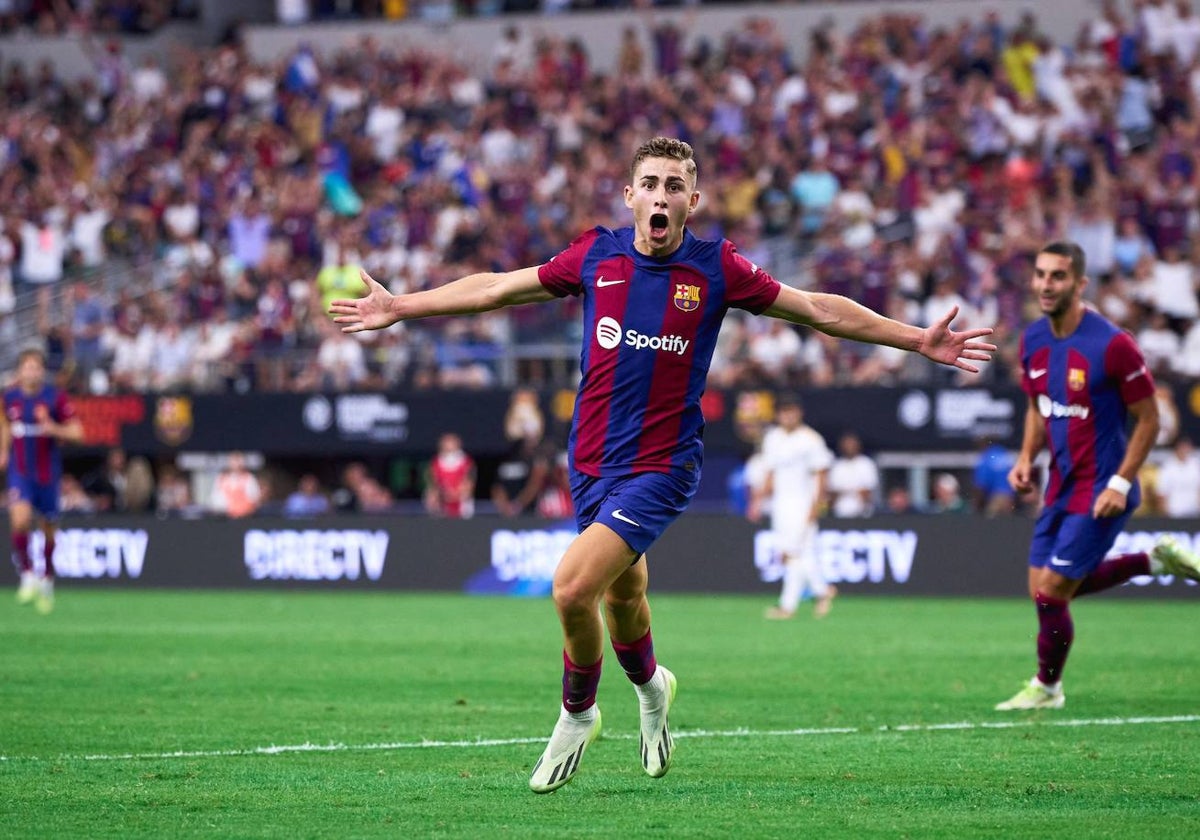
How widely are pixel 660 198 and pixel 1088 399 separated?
172 inches

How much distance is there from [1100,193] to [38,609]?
1486cm

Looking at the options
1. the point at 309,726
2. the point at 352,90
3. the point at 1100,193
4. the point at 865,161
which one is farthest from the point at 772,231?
the point at 309,726

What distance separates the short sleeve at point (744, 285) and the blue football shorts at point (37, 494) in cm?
1490

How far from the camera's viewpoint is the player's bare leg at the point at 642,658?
27.1 ft

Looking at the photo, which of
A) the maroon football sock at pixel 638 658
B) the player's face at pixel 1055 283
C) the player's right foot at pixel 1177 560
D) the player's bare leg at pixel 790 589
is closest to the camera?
the maroon football sock at pixel 638 658

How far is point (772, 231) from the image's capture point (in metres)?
28.4

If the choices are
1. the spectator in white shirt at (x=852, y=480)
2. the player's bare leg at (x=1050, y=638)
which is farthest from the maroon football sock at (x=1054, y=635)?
the spectator in white shirt at (x=852, y=480)

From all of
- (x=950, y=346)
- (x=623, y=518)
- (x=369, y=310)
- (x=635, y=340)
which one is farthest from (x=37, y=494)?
(x=950, y=346)

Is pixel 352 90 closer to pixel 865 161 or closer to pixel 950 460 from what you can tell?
pixel 865 161

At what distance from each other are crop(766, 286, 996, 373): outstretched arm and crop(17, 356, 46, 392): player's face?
14065mm

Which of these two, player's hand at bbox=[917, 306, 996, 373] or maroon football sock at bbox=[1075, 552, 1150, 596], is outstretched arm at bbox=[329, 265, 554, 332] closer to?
player's hand at bbox=[917, 306, 996, 373]

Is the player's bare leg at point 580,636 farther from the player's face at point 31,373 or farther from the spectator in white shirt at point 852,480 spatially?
the spectator in white shirt at point 852,480

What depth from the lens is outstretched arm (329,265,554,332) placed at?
806cm

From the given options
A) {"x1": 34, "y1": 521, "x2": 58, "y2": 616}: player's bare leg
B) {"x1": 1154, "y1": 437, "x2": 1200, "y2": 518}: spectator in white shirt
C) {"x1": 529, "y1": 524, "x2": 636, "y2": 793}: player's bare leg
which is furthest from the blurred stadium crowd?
{"x1": 529, "y1": 524, "x2": 636, "y2": 793}: player's bare leg
